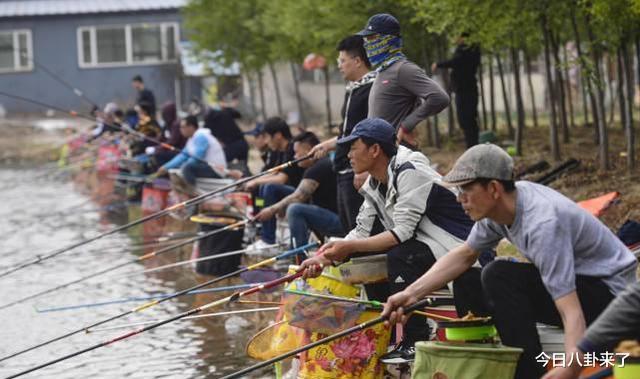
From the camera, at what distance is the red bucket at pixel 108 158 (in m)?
24.4

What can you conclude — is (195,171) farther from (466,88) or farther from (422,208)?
(422,208)

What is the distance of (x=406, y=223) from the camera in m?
7.24

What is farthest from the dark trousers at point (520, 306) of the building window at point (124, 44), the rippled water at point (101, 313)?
the building window at point (124, 44)

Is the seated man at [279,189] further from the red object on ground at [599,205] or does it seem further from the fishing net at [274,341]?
the fishing net at [274,341]

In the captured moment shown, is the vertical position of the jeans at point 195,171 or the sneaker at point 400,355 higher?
the jeans at point 195,171

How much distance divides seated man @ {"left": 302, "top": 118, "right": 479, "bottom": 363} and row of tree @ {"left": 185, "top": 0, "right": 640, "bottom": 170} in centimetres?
444

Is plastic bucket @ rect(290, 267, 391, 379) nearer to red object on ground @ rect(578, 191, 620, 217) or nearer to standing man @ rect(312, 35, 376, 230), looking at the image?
standing man @ rect(312, 35, 376, 230)

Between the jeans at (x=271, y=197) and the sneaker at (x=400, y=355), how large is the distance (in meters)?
4.75

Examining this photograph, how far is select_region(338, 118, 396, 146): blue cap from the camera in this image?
750cm

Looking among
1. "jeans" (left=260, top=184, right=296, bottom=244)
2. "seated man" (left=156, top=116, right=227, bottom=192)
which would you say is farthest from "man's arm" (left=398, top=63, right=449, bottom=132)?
"seated man" (left=156, top=116, right=227, bottom=192)

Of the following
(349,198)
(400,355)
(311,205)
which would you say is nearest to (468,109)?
(311,205)

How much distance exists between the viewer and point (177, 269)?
43.2 ft

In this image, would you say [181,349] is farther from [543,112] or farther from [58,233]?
[543,112]

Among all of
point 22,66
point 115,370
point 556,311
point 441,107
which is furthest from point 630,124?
point 22,66
